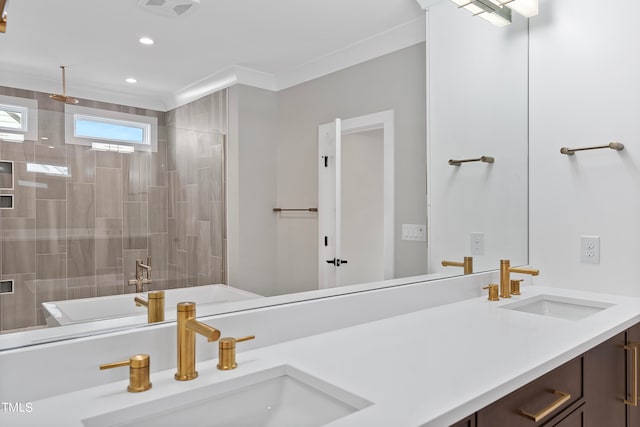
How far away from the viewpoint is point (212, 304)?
1172 mm

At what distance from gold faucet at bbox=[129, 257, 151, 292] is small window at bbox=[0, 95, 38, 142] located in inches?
13.8

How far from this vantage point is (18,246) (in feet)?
2.77

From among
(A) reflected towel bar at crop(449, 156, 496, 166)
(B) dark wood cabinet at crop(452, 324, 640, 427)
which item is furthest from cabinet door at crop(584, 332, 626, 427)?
(A) reflected towel bar at crop(449, 156, 496, 166)

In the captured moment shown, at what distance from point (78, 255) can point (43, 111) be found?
0.98 ft

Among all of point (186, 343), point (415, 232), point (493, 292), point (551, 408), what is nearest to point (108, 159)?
point (186, 343)

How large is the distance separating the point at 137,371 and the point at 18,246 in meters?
0.34

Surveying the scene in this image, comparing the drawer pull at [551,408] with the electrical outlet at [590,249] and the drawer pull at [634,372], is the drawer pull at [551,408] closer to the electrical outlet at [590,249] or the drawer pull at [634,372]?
the drawer pull at [634,372]

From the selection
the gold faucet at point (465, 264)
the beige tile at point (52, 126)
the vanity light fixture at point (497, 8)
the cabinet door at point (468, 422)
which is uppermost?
the vanity light fixture at point (497, 8)

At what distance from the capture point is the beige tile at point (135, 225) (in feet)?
3.24

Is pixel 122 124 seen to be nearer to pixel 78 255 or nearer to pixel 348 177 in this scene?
pixel 78 255

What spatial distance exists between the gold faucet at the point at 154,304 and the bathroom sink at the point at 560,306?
135cm

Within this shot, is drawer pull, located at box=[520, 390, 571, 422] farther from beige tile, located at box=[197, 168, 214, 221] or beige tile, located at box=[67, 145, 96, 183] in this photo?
beige tile, located at box=[67, 145, 96, 183]

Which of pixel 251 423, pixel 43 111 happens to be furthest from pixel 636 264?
pixel 43 111

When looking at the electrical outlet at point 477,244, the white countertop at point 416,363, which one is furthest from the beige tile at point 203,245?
the electrical outlet at point 477,244
